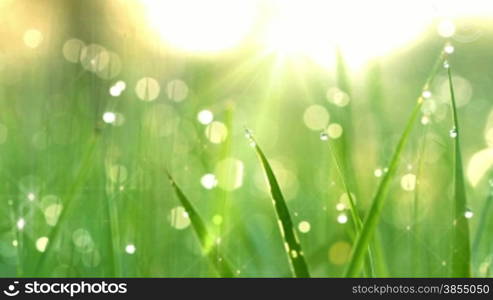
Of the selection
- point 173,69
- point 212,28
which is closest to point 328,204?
point 173,69

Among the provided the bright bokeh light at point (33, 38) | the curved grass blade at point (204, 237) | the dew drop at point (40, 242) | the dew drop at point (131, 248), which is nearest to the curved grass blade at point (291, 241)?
the curved grass blade at point (204, 237)

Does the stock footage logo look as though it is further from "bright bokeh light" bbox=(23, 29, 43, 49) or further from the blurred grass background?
"bright bokeh light" bbox=(23, 29, 43, 49)

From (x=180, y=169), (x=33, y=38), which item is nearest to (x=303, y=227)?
(x=180, y=169)

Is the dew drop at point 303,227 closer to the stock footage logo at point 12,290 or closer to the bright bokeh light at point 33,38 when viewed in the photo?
the stock footage logo at point 12,290

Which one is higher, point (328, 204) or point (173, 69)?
point (173, 69)

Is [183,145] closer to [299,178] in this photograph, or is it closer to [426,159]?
[299,178]

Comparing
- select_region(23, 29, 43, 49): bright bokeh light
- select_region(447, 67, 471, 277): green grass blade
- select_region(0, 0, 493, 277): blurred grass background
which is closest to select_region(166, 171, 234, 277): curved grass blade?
select_region(0, 0, 493, 277): blurred grass background
